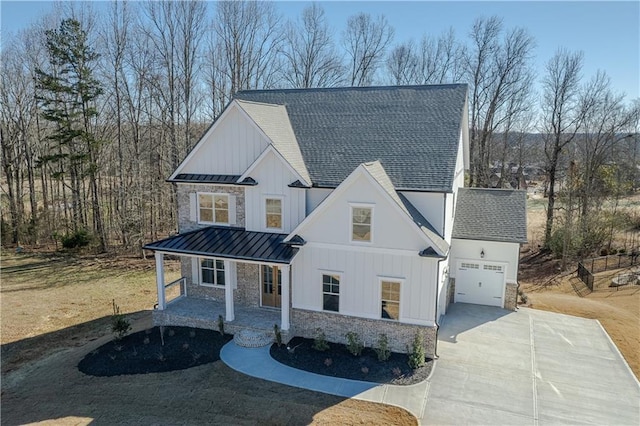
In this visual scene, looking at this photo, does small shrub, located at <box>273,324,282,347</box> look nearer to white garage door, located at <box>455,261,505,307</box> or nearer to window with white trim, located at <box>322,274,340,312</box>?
window with white trim, located at <box>322,274,340,312</box>

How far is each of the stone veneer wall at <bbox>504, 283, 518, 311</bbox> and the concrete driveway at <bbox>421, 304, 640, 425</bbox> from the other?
621 mm

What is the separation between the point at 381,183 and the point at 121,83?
26.3 metres

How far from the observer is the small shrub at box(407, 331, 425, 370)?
12.9 meters

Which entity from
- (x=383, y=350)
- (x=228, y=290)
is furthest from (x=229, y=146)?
(x=383, y=350)

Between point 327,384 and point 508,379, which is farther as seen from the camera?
point 508,379

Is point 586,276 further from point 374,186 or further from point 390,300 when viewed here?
point 374,186

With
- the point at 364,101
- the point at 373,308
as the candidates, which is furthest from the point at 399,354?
the point at 364,101

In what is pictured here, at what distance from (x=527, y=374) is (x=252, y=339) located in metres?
9.19

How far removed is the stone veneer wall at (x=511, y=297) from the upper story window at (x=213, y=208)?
496 inches

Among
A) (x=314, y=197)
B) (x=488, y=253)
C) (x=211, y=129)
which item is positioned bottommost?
(x=488, y=253)

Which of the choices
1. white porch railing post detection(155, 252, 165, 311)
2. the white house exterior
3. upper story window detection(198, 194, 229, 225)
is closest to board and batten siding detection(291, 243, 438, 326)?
the white house exterior

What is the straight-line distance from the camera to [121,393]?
11945mm

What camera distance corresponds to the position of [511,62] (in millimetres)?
36562

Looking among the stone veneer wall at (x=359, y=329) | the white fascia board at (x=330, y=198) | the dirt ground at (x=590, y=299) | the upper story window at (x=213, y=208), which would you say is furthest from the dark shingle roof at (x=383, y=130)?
the dirt ground at (x=590, y=299)
